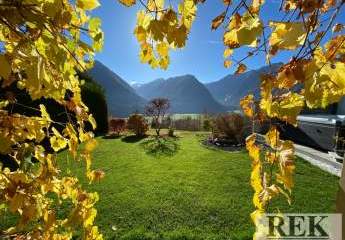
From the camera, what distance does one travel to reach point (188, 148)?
42.7 feet

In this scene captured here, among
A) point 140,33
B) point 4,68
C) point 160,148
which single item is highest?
point 140,33

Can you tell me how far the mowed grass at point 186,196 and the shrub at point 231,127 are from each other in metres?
3.22

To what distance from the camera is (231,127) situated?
14281 millimetres

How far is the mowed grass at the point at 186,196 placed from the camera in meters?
5.37

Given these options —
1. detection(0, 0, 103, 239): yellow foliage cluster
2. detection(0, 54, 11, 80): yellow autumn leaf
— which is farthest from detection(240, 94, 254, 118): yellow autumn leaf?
detection(0, 54, 11, 80): yellow autumn leaf

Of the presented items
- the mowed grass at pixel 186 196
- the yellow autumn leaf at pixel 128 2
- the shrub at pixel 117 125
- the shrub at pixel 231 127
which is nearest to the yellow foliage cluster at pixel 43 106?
the yellow autumn leaf at pixel 128 2

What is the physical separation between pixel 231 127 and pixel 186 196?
7.77 meters

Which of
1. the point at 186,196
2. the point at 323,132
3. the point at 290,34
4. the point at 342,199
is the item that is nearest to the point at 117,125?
the point at 323,132

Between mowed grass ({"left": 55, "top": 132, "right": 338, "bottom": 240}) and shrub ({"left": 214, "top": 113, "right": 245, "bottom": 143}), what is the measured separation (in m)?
3.22

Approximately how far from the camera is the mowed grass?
537 cm

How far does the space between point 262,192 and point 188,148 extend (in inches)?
449

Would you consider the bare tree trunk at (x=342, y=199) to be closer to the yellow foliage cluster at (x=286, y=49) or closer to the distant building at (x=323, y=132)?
the yellow foliage cluster at (x=286, y=49)

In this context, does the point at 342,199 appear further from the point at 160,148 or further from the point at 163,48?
the point at 160,148

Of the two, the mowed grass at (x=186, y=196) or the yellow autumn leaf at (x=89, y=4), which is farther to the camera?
the mowed grass at (x=186, y=196)
